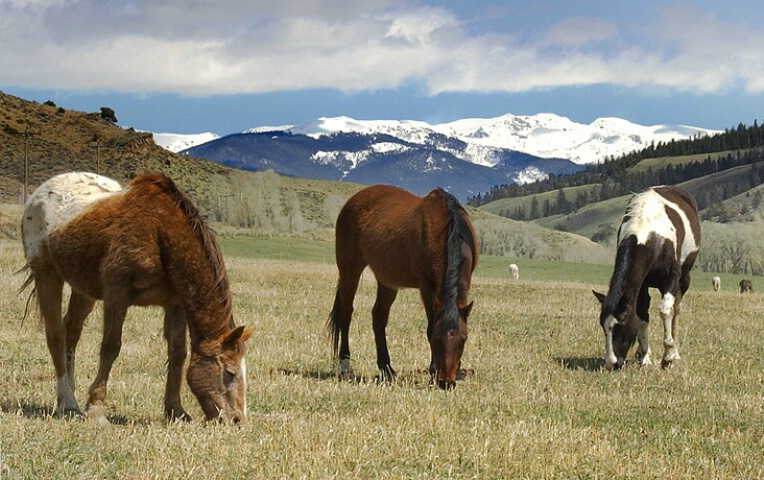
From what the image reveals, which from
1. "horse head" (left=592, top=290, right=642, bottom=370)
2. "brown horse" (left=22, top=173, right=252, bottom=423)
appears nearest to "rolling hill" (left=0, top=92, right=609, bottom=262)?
"horse head" (left=592, top=290, right=642, bottom=370)

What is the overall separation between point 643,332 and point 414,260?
4.69m

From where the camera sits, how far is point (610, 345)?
1400 centimetres

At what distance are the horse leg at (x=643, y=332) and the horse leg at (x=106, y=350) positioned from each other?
8.71 meters

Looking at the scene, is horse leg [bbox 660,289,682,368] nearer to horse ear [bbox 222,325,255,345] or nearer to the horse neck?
the horse neck

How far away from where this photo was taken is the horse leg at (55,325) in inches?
382

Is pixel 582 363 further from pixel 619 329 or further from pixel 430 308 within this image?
pixel 430 308

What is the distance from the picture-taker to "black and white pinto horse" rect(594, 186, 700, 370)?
46.4 feet

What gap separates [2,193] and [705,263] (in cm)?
7623

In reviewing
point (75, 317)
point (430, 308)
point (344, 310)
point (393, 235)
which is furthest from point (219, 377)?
point (344, 310)

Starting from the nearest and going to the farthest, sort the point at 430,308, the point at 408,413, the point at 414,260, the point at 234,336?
the point at 234,336 < the point at 408,413 < the point at 430,308 < the point at 414,260

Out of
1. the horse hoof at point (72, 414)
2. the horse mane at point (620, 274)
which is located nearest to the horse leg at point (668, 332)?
the horse mane at point (620, 274)

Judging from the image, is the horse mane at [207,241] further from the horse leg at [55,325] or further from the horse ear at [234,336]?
the horse leg at [55,325]

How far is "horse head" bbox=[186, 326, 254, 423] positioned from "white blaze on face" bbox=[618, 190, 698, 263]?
8.35m

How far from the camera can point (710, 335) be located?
60.3ft
